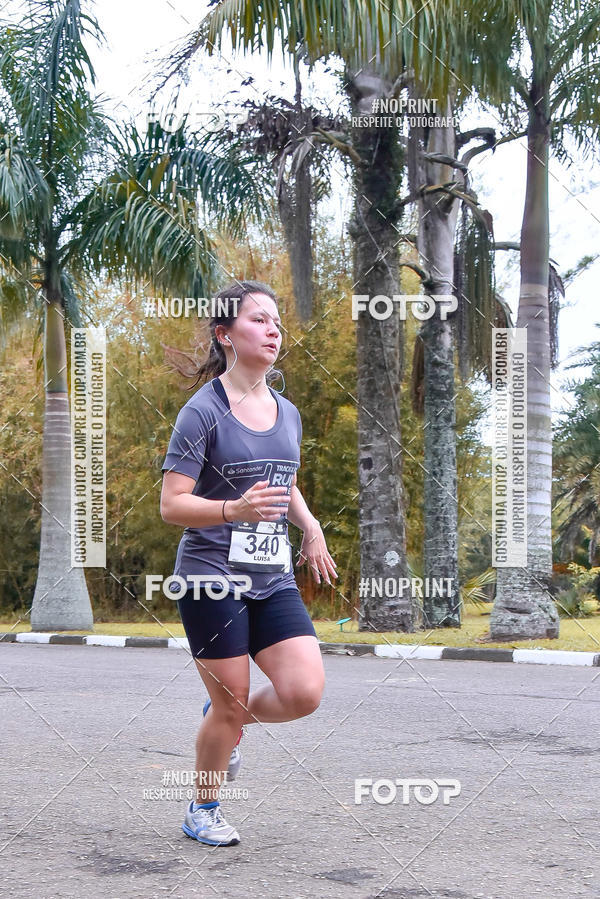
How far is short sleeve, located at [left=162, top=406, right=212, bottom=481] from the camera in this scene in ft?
10.3

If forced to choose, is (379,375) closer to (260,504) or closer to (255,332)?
(255,332)

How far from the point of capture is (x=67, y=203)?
53.5 feet

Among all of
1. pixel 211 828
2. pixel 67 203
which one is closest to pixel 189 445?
pixel 211 828

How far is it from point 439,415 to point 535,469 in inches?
149

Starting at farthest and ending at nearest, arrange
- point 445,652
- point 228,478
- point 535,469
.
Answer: point 535,469, point 445,652, point 228,478

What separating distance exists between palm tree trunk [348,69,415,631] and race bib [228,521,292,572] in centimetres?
1046

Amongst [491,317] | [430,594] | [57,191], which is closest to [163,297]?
[57,191]

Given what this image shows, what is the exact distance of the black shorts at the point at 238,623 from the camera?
3.15m

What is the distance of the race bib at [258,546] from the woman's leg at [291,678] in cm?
23
